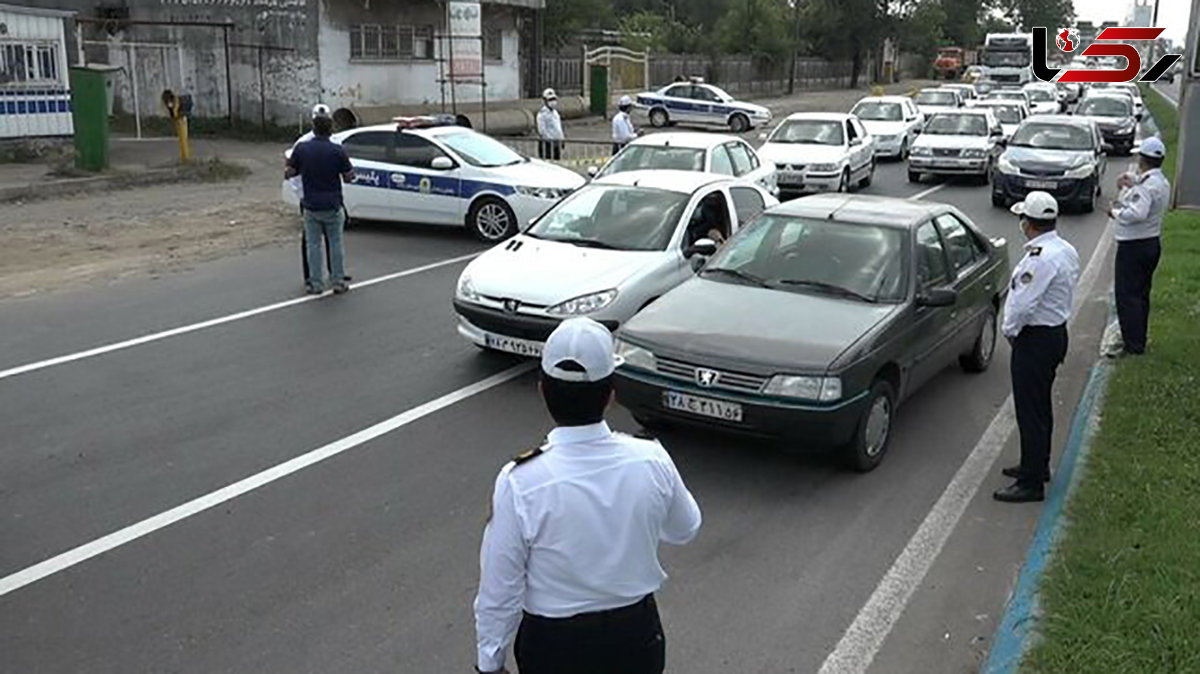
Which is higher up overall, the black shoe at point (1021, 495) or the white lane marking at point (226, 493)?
the white lane marking at point (226, 493)

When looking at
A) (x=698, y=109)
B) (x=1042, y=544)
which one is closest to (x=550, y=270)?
(x=1042, y=544)

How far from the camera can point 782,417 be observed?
639 centimetres

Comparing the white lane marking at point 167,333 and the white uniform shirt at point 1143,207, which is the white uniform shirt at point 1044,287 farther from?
the white lane marking at point 167,333

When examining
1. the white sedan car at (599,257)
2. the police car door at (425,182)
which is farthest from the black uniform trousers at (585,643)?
the police car door at (425,182)

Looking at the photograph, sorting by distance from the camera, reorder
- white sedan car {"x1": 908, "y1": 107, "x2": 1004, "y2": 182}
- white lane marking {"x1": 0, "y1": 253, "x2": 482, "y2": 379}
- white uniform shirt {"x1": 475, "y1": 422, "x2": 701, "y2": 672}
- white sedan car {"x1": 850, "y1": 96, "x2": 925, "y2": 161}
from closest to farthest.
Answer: white uniform shirt {"x1": 475, "y1": 422, "x2": 701, "y2": 672} < white lane marking {"x1": 0, "y1": 253, "x2": 482, "y2": 379} < white sedan car {"x1": 908, "y1": 107, "x2": 1004, "y2": 182} < white sedan car {"x1": 850, "y1": 96, "x2": 925, "y2": 161}

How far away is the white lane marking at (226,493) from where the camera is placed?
17.8 feet

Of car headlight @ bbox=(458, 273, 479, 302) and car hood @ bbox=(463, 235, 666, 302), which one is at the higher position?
car hood @ bbox=(463, 235, 666, 302)

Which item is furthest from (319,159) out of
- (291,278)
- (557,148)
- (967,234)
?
(557,148)

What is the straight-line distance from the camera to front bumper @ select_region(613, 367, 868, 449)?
639 centimetres

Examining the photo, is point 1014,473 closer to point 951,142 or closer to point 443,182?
point 443,182

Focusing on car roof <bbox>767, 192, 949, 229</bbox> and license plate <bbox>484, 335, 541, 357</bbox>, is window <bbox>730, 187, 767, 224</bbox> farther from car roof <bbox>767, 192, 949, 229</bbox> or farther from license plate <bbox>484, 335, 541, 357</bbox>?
license plate <bbox>484, 335, 541, 357</bbox>

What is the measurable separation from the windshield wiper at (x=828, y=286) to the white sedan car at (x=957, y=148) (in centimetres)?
1628

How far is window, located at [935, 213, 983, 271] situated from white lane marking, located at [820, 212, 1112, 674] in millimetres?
1165

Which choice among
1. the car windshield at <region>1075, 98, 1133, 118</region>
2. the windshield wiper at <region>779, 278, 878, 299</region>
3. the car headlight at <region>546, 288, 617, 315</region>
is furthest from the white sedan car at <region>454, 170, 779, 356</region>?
the car windshield at <region>1075, 98, 1133, 118</region>
